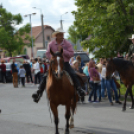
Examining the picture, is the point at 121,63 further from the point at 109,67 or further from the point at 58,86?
the point at 58,86

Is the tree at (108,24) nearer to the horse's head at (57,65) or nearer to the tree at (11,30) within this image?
the horse's head at (57,65)

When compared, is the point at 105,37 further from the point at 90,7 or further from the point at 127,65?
the point at 127,65

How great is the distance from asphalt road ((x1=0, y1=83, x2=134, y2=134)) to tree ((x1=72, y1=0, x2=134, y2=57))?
492 cm

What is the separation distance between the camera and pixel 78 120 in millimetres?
9742

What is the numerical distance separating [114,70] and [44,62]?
458 inches

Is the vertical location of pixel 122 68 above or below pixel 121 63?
below

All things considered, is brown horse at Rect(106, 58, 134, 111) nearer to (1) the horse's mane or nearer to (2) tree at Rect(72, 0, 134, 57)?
(1) the horse's mane

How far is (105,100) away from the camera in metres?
14.4

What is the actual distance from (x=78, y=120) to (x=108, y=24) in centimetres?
829

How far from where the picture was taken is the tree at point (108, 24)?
16.9 metres

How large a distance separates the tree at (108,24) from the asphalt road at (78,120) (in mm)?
4923

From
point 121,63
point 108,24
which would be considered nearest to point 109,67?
point 121,63

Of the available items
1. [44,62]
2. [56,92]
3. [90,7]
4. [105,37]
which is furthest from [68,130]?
[44,62]

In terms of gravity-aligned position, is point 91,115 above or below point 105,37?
below
